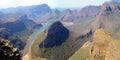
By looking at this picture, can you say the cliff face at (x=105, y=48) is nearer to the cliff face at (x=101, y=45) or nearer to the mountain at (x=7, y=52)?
the cliff face at (x=101, y=45)

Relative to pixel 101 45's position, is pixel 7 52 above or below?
above

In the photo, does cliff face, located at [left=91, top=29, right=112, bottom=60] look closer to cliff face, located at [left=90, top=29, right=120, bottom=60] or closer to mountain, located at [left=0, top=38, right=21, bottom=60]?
cliff face, located at [left=90, top=29, right=120, bottom=60]

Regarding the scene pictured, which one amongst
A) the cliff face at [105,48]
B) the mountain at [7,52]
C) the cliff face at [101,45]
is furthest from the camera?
the cliff face at [101,45]

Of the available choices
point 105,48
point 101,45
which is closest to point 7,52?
point 105,48

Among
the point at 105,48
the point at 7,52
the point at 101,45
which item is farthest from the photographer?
the point at 101,45

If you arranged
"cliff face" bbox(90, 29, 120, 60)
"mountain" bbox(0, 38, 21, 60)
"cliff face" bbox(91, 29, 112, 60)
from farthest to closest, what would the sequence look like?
"cliff face" bbox(91, 29, 112, 60)
"cliff face" bbox(90, 29, 120, 60)
"mountain" bbox(0, 38, 21, 60)

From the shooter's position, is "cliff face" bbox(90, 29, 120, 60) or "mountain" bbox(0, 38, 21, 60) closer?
"mountain" bbox(0, 38, 21, 60)

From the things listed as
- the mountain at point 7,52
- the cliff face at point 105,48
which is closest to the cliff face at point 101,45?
the cliff face at point 105,48

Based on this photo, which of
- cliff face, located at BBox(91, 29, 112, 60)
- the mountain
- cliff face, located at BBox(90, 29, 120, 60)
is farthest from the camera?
cliff face, located at BBox(91, 29, 112, 60)

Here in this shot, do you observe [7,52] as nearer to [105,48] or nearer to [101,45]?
[105,48]

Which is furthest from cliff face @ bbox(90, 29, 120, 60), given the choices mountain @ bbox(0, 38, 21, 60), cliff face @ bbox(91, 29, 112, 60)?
mountain @ bbox(0, 38, 21, 60)

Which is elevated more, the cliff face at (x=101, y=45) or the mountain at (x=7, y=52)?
the mountain at (x=7, y=52)
